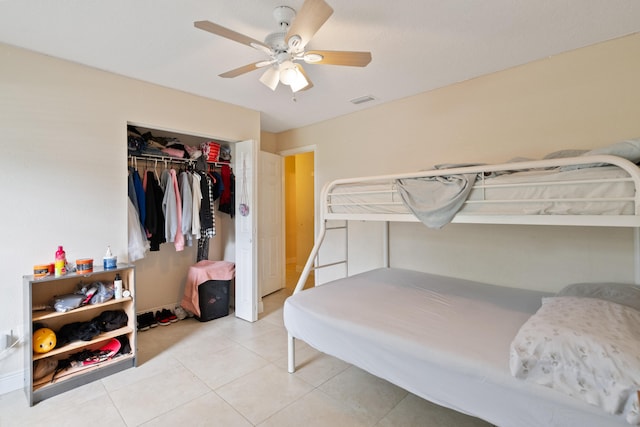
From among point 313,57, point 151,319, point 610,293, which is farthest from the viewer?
point 151,319

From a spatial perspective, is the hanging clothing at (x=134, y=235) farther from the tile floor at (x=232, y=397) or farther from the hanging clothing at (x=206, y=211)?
the tile floor at (x=232, y=397)

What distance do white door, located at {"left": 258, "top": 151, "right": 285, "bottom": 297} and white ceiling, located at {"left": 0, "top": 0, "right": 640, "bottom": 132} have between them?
1.48 meters

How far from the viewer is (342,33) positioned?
1.93m

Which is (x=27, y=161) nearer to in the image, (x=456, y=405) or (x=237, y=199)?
(x=237, y=199)

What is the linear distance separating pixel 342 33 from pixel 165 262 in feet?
10.0


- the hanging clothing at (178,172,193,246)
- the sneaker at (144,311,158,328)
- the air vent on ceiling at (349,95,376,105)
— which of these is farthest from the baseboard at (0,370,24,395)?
the air vent on ceiling at (349,95,376,105)

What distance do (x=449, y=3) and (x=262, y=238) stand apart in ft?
10.4

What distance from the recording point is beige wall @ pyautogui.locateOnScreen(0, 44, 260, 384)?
6.75 feet

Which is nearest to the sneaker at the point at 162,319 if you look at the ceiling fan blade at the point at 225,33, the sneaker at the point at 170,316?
the sneaker at the point at 170,316

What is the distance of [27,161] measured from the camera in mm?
2117

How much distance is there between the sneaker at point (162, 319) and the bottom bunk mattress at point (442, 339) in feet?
5.79

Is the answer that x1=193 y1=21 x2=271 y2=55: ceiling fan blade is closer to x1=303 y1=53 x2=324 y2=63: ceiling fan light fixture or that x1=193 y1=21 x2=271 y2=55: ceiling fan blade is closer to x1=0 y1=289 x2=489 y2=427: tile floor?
x1=303 y1=53 x2=324 y2=63: ceiling fan light fixture

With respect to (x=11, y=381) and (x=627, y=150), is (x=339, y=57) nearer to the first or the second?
(x=627, y=150)

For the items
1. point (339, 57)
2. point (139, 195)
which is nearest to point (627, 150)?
point (339, 57)
